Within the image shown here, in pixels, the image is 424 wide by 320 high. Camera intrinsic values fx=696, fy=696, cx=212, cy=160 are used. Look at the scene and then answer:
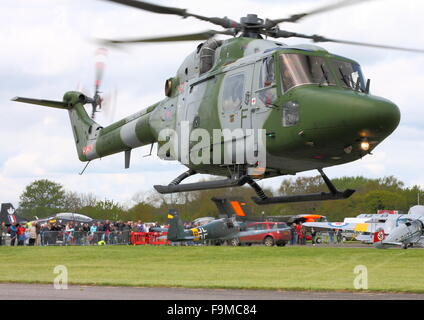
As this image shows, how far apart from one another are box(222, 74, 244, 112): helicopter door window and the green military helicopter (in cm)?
3

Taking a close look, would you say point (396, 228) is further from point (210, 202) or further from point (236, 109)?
point (236, 109)

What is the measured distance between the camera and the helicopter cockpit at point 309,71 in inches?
636

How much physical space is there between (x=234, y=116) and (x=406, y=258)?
44.3ft

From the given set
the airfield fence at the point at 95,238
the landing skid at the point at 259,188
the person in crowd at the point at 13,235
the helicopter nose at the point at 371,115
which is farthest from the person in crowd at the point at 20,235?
the helicopter nose at the point at 371,115

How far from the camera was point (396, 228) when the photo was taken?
39.3 meters

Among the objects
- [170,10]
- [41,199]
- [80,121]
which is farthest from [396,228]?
[41,199]

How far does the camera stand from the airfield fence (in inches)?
1611

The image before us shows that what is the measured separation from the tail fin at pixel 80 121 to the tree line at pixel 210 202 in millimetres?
10044

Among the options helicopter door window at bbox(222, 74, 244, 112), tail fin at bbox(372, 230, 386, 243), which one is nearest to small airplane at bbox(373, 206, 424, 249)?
tail fin at bbox(372, 230, 386, 243)

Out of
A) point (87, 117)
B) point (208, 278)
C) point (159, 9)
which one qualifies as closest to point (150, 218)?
point (87, 117)

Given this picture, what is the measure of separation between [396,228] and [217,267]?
58.0 ft

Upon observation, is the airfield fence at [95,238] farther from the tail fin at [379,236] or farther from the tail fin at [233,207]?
the tail fin at [379,236]
